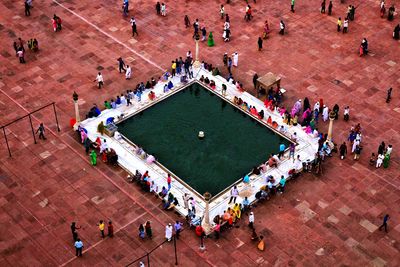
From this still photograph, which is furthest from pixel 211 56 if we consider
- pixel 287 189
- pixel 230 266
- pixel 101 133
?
pixel 230 266

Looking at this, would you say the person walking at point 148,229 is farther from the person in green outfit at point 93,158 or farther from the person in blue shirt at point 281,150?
the person in blue shirt at point 281,150

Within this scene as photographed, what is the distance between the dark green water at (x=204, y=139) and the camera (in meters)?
51.7

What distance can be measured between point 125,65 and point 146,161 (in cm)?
1324

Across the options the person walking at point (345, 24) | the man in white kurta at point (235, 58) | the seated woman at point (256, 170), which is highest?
the person walking at point (345, 24)

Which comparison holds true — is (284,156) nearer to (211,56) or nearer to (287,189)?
(287,189)

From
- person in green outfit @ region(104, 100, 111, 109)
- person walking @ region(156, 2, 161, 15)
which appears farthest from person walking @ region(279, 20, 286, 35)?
person in green outfit @ region(104, 100, 111, 109)

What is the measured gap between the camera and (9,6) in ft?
234

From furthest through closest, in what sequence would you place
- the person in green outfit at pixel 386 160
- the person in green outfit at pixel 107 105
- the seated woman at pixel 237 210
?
1. the person in green outfit at pixel 107 105
2. the person in green outfit at pixel 386 160
3. the seated woman at pixel 237 210

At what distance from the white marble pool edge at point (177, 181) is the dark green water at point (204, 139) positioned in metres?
0.85

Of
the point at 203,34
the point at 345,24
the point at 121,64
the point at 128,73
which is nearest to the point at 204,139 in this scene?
the point at 128,73

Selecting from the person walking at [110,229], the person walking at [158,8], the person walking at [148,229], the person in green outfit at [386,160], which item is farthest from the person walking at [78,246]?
the person walking at [158,8]

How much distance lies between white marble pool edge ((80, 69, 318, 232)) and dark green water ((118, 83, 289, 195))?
0.85 metres

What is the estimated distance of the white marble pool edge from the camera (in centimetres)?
4934

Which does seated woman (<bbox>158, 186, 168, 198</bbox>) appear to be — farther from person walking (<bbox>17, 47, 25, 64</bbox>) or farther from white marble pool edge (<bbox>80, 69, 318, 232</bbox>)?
person walking (<bbox>17, 47, 25, 64</bbox>)
